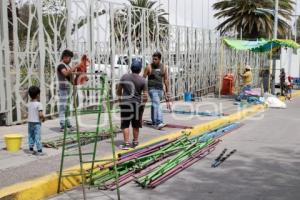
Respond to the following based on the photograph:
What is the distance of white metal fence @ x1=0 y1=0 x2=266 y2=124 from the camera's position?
1062 cm

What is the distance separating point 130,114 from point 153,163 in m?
1.23

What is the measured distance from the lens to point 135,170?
23.5 feet

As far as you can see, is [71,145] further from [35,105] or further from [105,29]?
[105,29]

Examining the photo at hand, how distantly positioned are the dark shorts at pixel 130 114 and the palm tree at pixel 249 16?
31.1m

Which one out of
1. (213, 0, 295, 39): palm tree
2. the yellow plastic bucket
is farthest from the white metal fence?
(213, 0, 295, 39): palm tree

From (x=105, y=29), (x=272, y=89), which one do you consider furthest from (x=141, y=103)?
(x=272, y=89)

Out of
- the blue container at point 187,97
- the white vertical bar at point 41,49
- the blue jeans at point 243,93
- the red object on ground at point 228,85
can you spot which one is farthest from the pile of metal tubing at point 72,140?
the red object on ground at point 228,85

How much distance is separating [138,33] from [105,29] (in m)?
2.15

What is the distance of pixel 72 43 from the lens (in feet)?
41.2

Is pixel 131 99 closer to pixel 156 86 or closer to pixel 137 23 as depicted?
pixel 156 86

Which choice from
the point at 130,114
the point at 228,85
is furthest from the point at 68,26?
the point at 228,85

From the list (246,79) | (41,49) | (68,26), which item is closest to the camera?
(41,49)

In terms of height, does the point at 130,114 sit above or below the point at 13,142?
above

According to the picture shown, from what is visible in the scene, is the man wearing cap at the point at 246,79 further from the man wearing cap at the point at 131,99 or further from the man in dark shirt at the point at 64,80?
the man wearing cap at the point at 131,99
